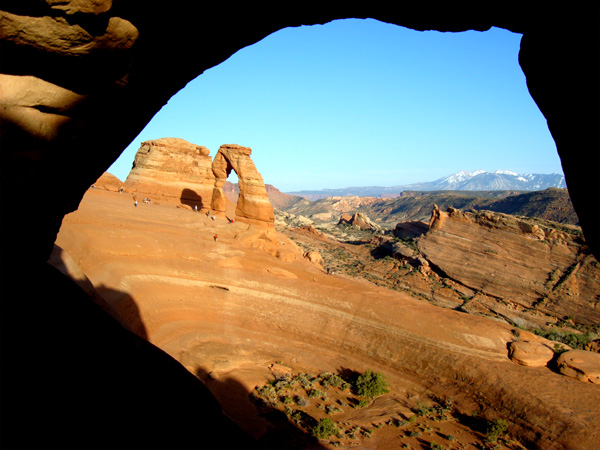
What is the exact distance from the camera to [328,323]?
17.0 metres

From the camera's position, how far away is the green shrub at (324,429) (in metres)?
11.2

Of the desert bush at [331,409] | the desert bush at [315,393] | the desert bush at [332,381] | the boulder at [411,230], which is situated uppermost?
the boulder at [411,230]

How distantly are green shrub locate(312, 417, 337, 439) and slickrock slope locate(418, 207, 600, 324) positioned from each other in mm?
25348

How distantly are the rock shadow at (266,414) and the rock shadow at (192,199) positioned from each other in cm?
2214

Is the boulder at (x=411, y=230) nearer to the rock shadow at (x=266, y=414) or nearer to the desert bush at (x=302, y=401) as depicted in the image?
the desert bush at (x=302, y=401)

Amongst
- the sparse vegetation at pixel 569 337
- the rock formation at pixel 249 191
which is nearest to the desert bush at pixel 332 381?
the rock formation at pixel 249 191

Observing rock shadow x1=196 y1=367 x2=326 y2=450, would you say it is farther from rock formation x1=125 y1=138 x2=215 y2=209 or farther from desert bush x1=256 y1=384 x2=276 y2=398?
rock formation x1=125 y1=138 x2=215 y2=209

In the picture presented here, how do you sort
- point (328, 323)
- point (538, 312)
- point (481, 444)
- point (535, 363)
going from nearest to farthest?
1. point (481, 444)
2. point (535, 363)
3. point (328, 323)
4. point (538, 312)

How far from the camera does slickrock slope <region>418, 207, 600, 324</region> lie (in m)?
29.5

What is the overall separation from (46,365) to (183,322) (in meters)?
12.4

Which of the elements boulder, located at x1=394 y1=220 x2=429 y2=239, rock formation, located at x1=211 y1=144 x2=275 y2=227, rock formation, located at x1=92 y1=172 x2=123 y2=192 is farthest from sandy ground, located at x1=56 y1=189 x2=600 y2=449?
boulder, located at x1=394 y1=220 x2=429 y2=239

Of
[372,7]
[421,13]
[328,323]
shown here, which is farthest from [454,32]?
[328,323]

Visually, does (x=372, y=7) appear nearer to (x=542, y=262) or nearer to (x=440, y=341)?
(x=440, y=341)

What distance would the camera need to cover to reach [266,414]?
12.1 metres
